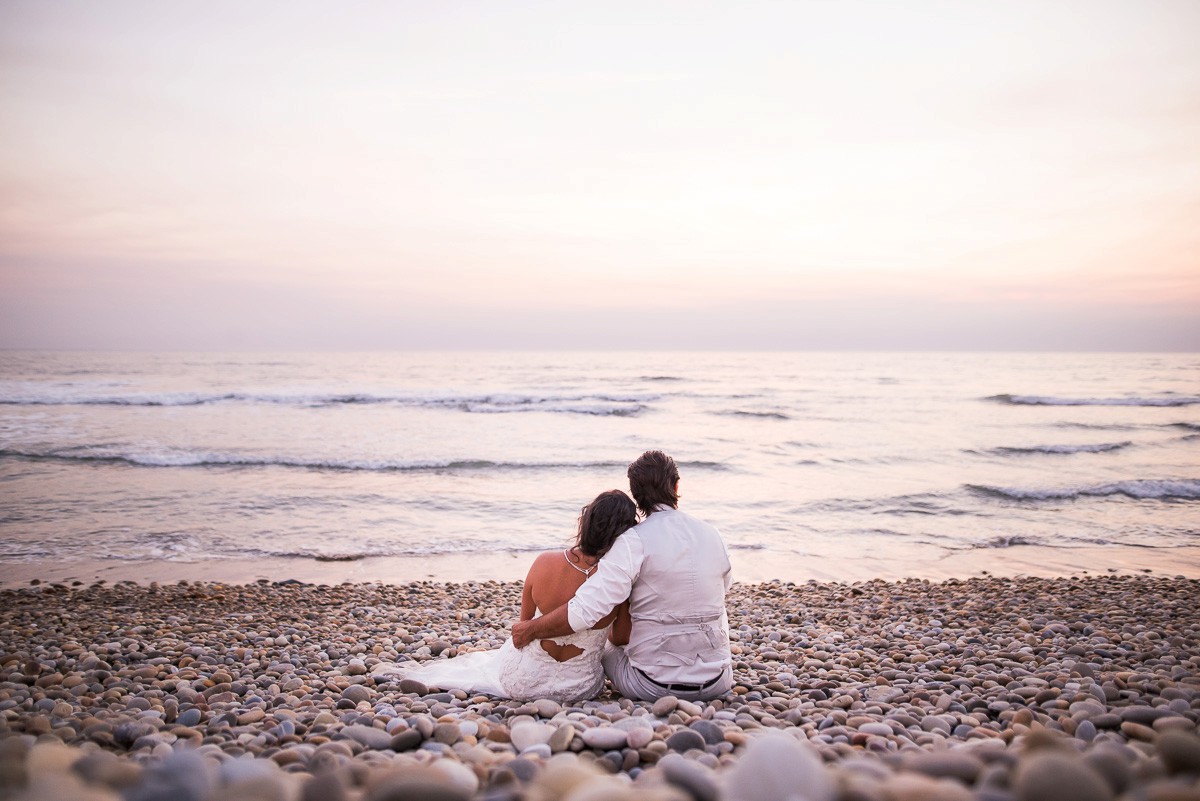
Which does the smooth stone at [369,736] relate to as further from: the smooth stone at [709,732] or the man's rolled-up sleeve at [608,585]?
the smooth stone at [709,732]

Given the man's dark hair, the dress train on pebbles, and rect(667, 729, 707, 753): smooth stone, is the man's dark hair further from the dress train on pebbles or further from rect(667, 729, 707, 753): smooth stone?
rect(667, 729, 707, 753): smooth stone

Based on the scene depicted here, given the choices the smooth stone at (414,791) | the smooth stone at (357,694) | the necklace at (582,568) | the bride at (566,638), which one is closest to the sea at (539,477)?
the smooth stone at (357,694)

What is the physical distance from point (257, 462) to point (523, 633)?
52.9 ft

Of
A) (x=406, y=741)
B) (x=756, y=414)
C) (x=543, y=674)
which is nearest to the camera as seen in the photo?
→ (x=406, y=741)

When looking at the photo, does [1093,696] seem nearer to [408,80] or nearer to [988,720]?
[988,720]

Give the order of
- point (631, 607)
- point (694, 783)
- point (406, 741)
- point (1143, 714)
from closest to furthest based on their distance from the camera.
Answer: point (694, 783) < point (406, 741) < point (1143, 714) < point (631, 607)

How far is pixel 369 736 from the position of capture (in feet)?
11.3

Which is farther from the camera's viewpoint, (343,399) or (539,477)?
(343,399)

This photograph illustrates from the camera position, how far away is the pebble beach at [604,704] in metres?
1.89

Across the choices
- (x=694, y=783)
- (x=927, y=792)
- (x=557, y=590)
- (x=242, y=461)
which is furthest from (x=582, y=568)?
(x=242, y=461)

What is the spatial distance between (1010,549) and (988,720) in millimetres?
8552

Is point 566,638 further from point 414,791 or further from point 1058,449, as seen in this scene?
point 1058,449

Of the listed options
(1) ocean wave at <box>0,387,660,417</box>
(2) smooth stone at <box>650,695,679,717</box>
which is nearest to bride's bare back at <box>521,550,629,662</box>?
(2) smooth stone at <box>650,695,679,717</box>

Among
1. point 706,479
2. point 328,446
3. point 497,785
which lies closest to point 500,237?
point 328,446
